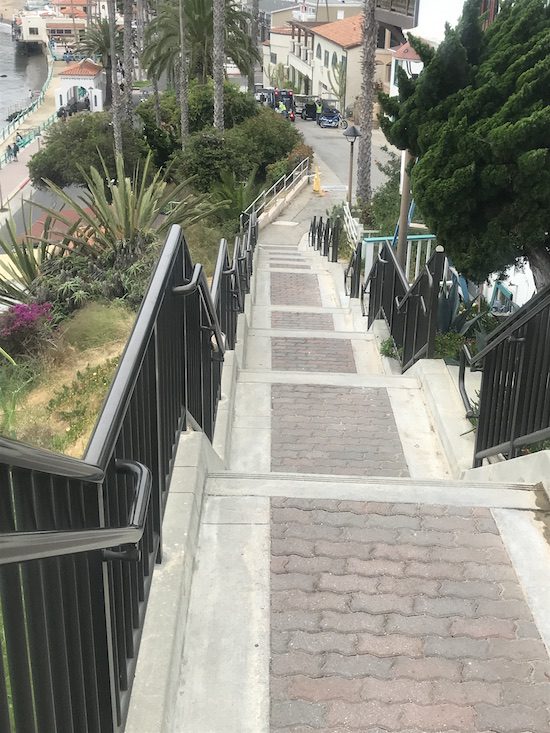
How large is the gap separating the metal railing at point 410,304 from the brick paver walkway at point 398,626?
3.32m

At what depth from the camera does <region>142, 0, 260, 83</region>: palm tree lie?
3894cm

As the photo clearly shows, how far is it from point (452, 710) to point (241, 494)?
5.20 feet

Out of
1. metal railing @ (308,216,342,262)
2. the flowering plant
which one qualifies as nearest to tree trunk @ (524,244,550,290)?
the flowering plant

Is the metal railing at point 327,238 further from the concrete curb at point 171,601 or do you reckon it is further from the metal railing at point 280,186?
the concrete curb at point 171,601

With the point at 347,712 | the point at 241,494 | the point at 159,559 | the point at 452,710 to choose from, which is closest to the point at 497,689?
the point at 452,710

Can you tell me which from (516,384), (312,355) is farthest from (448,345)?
(516,384)

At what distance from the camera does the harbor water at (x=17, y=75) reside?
99588 mm

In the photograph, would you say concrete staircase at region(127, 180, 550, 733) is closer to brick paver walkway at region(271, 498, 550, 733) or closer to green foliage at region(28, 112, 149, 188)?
brick paver walkway at region(271, 498, 550, 733)

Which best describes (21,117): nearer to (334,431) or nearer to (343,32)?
(343,32)

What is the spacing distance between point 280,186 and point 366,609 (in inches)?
1210

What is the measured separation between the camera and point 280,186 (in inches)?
1298

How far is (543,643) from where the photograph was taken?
3154 mm

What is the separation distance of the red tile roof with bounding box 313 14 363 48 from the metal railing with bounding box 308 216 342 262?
116 feet

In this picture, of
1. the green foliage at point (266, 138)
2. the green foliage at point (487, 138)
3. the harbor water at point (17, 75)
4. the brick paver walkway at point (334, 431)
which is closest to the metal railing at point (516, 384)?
the brick paver walkway at point (334, 431)
